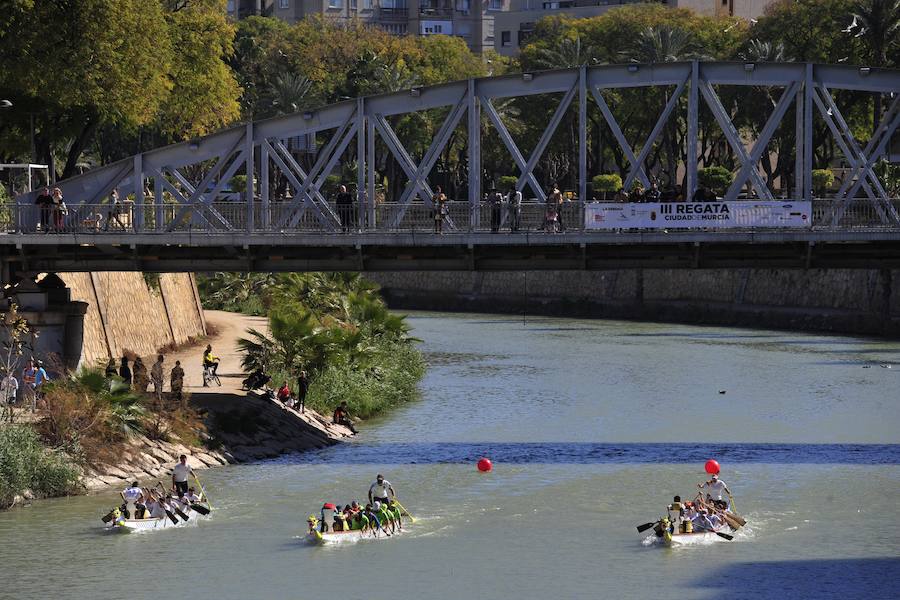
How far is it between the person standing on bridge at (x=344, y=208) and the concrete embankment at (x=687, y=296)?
1364 inches

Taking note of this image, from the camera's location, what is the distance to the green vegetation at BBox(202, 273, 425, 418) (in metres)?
57.6

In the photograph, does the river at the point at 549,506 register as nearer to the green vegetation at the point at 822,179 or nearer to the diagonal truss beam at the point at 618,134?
→ the diagonal truss beam at the point at 618,134

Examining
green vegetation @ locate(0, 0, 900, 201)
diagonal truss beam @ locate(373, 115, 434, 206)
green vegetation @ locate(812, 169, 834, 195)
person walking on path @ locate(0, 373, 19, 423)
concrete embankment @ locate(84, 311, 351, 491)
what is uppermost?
green vegetation @ locate(0, 0, 900, 201)

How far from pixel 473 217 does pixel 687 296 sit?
5817 cm

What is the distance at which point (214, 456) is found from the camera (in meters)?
47.7

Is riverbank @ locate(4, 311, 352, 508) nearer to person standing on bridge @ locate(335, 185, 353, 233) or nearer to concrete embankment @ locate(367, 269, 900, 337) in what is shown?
person standing on bridge @ locate(335, 185, 353, 233)

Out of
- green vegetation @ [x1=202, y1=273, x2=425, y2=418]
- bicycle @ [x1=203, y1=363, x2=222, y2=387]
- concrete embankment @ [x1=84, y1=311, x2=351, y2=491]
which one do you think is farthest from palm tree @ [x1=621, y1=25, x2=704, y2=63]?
bicycle @ [x1=203, y1=363, x2=222, y2=387]

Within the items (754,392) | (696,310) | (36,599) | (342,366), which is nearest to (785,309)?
(696,310)

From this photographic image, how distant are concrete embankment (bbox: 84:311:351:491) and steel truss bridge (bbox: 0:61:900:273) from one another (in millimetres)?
4268

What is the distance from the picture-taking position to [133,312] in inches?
2662

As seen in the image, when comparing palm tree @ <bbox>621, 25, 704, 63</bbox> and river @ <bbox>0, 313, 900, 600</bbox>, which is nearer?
river @ <bbox>0, 313, 900, 600</bbox>

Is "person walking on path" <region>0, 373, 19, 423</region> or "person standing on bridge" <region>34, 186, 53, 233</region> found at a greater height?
"person standing on bridge" <region>34, 186, 53, 233</region>

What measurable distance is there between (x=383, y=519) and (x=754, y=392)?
28.7 m

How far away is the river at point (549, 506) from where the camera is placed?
115 feet
